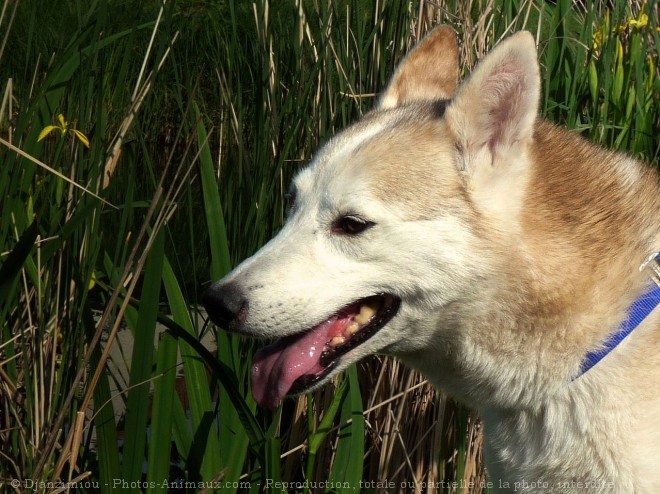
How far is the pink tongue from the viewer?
2.51m

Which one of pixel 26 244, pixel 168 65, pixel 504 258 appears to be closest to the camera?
pixel 26 244

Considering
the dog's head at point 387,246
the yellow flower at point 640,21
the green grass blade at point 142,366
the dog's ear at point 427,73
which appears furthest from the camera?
the yellow flower at point 640,21

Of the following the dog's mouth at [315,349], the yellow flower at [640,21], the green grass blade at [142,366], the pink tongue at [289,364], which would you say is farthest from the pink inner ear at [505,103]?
the yellow flower at [640,21]

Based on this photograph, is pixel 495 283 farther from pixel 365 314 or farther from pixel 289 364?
pixel 289 364

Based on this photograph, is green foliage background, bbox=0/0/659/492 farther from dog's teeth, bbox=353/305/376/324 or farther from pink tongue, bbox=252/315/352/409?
dog's teeth, bbox=353/305/376/324

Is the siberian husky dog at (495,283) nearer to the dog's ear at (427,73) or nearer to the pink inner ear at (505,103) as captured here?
the pink inner ear at (505,103)

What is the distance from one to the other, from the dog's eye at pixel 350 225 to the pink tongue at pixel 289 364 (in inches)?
9.4

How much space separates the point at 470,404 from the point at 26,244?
1.35 metres

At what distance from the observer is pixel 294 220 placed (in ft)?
8.82

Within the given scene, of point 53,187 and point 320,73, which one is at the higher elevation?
point 320,73

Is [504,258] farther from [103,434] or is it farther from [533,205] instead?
[103,434]

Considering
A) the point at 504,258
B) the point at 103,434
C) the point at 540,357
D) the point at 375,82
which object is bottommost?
the point at 103,434

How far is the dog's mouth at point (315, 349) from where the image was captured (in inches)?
98.8

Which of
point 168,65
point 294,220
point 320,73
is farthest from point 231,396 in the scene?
point 168,65
